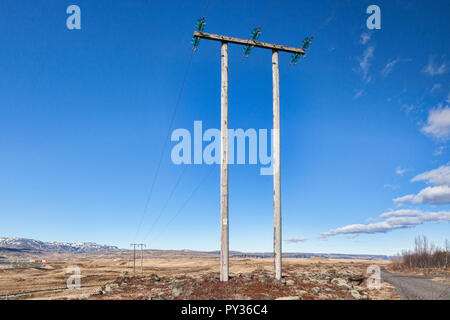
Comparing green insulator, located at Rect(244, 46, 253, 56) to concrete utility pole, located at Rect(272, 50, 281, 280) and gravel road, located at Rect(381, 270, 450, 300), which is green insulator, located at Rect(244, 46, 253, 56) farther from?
gravel road, located at Rect(381, 270, 450, 300)

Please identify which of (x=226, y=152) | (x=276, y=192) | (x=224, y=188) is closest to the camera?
(x=224, y=188)

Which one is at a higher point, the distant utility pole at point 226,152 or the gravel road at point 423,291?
the distant utility pole at point 226,152

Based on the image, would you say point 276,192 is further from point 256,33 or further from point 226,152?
point 256,33

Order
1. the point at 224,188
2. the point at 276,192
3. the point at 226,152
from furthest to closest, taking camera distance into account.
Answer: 1. the point at 276,192
2. the point at 226,152
3. the point at 224,188

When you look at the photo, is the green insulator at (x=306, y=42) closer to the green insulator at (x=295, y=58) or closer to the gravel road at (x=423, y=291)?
the green insulator at (x=295, y=58)

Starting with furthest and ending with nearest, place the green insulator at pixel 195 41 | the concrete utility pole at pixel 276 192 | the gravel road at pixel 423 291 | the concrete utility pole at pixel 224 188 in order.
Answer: the green insulator at pixel 195 41 < the concrete utility pole at pixel 276 192 < the concrete utility pole at pixel 224 188 < the gravel road at pixel 423 291

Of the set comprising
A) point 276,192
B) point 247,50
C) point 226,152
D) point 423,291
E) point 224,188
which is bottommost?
point 423,291

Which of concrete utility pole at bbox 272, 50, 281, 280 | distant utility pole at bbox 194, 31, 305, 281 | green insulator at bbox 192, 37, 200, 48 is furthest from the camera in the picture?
green insulator at bbox 192, 37, 200, 48

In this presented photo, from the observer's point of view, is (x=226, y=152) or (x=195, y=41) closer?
(x=226, y=152)

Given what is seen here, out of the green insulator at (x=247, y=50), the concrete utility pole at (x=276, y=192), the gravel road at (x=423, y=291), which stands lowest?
the gravel road at (x=423, y=291)

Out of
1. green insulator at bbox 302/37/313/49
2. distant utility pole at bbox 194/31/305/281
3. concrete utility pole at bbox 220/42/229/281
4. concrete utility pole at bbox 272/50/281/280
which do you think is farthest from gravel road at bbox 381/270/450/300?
green insulator at bbox 302/37/313/49

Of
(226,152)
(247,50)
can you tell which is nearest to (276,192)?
(226,152)

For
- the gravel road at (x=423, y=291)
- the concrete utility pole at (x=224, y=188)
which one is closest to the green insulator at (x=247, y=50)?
the concrete utility pole at (x=224, y=188)

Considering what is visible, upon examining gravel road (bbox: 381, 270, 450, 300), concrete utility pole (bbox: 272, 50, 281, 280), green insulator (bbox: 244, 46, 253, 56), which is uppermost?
green insulator (bbox: 244, 46, 253, 56)
